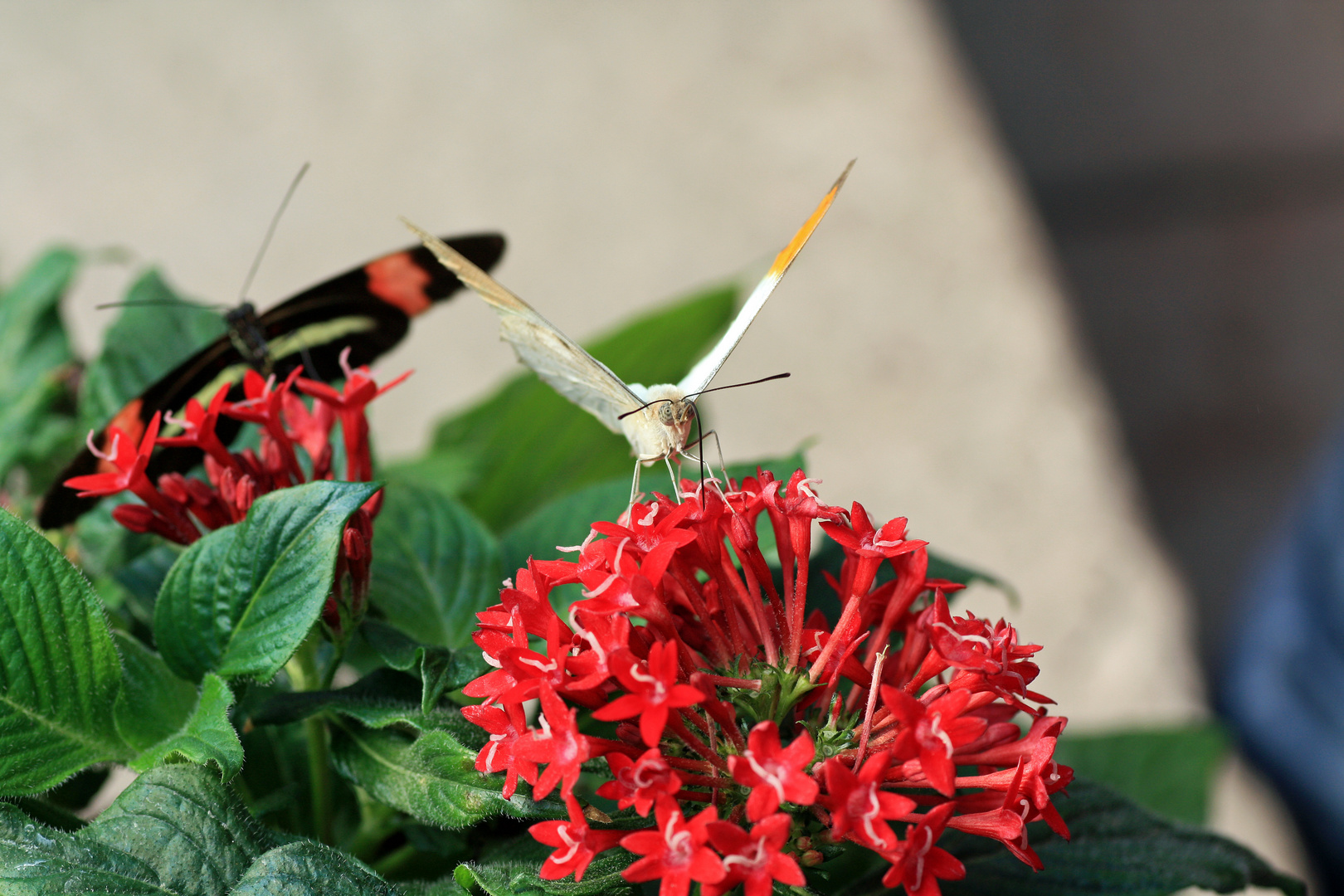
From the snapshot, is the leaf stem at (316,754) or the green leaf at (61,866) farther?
the leaf stem at (316,754)

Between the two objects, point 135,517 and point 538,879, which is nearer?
point 538,879

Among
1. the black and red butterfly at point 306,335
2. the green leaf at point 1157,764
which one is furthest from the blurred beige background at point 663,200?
the black and red butterfly at point 306,335

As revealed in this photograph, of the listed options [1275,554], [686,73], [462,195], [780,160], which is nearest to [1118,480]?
[1275,554]

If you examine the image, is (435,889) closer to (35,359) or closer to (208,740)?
(208,740)

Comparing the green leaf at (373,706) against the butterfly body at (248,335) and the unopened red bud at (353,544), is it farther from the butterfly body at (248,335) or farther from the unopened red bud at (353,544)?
the butterfly body at (248,335)

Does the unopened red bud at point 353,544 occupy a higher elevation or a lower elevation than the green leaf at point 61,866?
higher

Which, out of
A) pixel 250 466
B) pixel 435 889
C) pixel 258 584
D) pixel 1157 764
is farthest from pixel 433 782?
pixel 1157 764

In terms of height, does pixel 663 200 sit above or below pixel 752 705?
above

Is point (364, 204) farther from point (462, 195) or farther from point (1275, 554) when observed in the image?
point (1275, 554)
